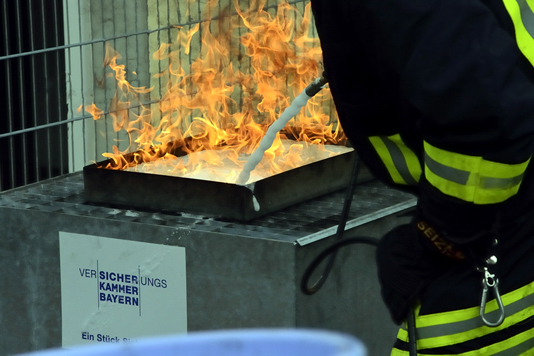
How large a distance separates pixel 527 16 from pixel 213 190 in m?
1.35

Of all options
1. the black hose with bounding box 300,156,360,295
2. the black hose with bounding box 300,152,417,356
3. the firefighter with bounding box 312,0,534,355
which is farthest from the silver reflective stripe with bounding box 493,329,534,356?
the black hose with bounding box 300,156,360,295

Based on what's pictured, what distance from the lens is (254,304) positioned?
254cm

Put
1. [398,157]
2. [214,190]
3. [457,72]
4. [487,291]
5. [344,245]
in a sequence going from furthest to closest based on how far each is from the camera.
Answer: [214,190] < [344,245] < [398,157] < [487,291] < [457,72]

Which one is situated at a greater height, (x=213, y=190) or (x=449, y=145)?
(x=449, y=145)

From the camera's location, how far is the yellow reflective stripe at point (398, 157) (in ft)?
5.63

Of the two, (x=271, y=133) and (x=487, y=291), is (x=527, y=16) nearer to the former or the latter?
(x=487, y=291)

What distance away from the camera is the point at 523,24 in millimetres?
1495

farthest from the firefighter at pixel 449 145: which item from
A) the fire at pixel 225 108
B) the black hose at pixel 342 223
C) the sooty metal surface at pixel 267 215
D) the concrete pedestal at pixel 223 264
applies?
the fire at pixel 225 108

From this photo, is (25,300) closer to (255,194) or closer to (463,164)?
(255,194)

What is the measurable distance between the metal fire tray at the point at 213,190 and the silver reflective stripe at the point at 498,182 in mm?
1192

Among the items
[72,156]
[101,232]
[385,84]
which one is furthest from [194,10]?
[385,84]

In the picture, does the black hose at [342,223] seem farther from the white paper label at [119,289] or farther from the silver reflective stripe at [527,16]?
the silver reflective stripe at [527,16]

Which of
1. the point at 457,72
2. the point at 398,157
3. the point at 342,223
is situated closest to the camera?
the point at 457,72

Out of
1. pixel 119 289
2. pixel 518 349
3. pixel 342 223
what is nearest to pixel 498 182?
pixel 518 349
